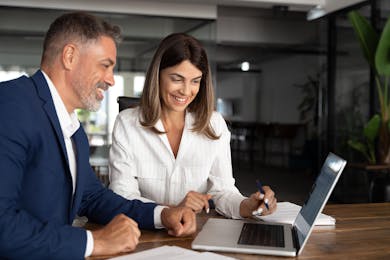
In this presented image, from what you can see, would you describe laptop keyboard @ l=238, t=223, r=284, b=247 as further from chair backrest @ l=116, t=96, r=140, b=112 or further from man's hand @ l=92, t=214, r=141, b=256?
chair backrest @ l=116, t=96, r=140, b=112

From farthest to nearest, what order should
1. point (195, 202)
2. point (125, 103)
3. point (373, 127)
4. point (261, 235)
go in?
point (373, 127)
point (125, 103)
point (195, 202)
point (261, 235)

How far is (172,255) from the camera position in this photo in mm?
1324

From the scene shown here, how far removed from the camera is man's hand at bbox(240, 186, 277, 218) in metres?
1.82

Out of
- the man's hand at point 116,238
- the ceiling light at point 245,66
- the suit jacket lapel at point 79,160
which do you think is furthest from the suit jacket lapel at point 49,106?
the ceiling light at point 245,66

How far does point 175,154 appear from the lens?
2.29 metres

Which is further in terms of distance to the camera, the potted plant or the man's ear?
the potted plant

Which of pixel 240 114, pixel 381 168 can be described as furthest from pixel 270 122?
pixel 381 168

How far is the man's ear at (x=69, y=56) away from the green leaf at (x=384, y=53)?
410 cm

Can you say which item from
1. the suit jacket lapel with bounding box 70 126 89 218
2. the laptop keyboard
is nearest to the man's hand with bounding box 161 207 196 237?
the laptop keyboard

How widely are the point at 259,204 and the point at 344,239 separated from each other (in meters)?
0.35

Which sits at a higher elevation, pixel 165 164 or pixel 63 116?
pixel 63 116

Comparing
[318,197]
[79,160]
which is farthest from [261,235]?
[79,160]

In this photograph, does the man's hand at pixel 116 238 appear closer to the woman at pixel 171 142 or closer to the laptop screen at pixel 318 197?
the laptop screen at pixel 318 197

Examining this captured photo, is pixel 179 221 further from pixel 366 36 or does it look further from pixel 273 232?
pixel 366 36
